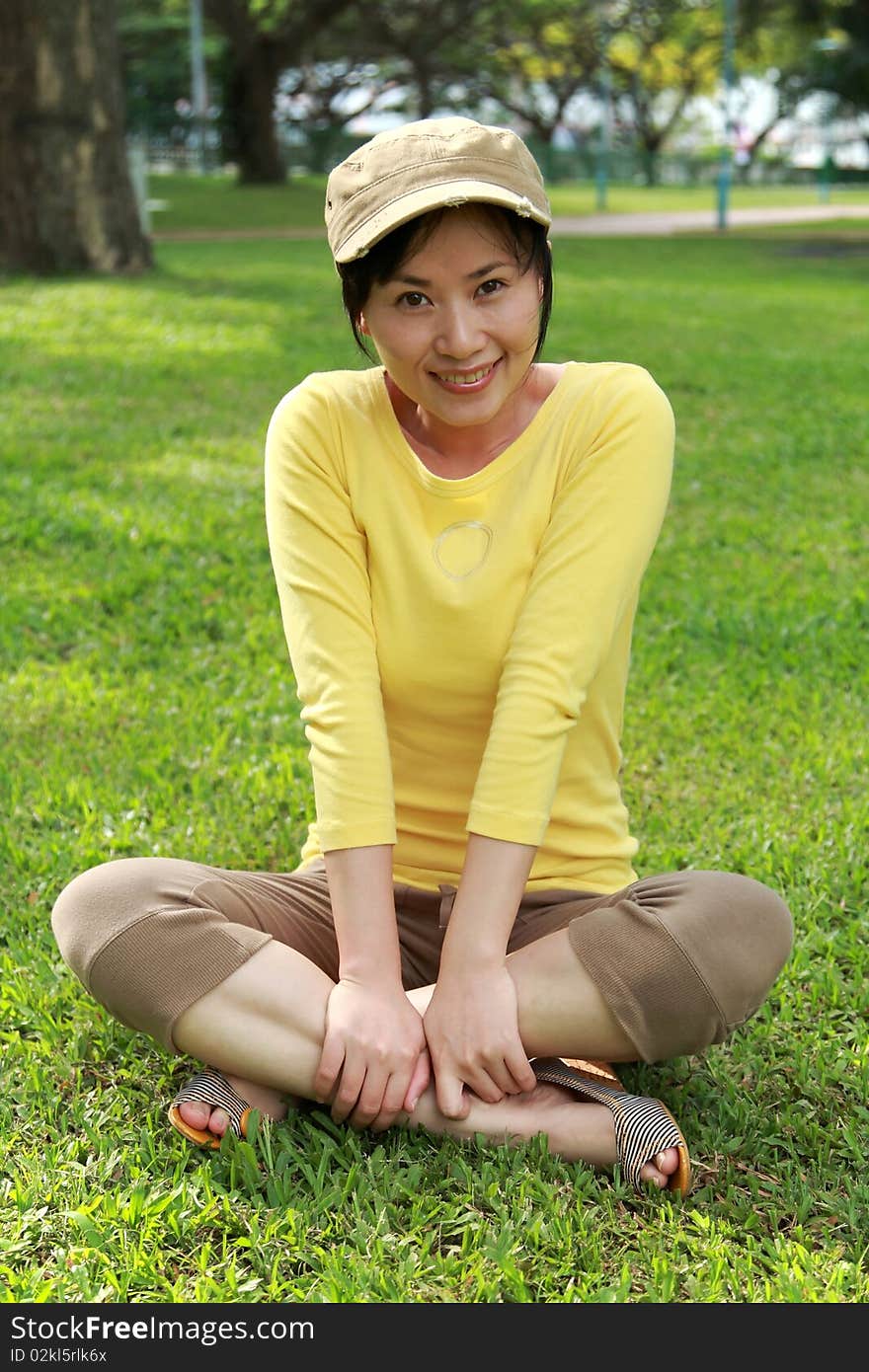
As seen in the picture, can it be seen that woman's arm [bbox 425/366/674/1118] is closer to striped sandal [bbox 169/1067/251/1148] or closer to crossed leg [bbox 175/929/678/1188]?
crossed leg [bbox 175/929/678/1188]

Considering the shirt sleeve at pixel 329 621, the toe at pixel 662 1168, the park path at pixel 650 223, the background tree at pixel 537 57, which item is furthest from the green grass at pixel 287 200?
the toe at pixel 662 1168

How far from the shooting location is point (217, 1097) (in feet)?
7.15

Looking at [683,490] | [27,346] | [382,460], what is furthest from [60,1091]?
[27,346]

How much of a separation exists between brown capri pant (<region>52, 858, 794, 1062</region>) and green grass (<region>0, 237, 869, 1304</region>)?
0.59ft

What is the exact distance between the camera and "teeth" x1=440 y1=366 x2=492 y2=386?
220cm

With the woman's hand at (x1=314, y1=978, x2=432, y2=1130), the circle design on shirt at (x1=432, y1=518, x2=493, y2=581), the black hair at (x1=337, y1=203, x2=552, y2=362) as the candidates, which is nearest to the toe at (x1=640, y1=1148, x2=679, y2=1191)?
the woman's hand at (x1=314, y1=978, x2=432, y2=1130)

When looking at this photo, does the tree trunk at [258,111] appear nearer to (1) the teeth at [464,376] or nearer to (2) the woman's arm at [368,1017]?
(1) the teeth at [464,376]

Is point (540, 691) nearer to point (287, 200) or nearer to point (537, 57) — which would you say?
point (287, 200)

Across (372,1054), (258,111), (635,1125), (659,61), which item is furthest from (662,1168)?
(659,61)

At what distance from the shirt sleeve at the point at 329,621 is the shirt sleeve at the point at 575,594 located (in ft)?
0.56

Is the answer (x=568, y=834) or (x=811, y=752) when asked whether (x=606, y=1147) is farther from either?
(x=811, y=752)

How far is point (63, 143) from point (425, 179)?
10025 mm

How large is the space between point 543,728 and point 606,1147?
23.1 inches

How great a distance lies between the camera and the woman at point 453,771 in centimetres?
213
